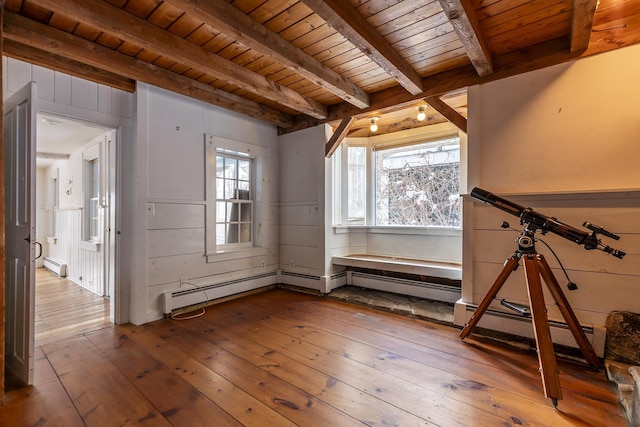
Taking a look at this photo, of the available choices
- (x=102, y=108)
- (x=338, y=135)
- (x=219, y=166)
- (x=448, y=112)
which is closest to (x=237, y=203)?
(x=219, y=166)

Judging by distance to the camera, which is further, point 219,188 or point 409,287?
point 219,188

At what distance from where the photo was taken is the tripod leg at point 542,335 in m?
1.63

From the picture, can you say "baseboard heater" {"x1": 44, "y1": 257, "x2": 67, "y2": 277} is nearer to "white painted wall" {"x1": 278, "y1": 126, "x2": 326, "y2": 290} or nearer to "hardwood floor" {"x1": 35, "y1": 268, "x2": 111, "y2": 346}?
"hardwood floor" {"x1": 35, "y1": 268, "x2": 111, "y2": 346}

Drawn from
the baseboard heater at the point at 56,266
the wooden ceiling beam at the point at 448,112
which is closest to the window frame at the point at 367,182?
the wooden ceiling beam at the point at 448,112

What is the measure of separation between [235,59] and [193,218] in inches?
68.4

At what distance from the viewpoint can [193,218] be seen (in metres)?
→ 3.27

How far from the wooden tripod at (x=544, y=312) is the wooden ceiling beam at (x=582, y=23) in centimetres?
141

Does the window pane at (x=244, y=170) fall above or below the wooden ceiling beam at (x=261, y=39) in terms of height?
below

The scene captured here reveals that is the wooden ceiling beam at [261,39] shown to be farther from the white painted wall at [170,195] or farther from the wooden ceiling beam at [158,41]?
the white painted wall at [170,195]

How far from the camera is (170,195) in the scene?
3.08 metres

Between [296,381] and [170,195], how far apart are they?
229 centimetres

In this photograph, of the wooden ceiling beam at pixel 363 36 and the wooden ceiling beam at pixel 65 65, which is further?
the wooden ceiling beam at pixel 65 65

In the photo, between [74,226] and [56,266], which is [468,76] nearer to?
[74,226]

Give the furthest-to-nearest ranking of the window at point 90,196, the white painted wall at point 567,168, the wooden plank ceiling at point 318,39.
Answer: the window at point 90,196 → the white painted wall at point 567,168 → the wooden plank ceiling at point 318,39
